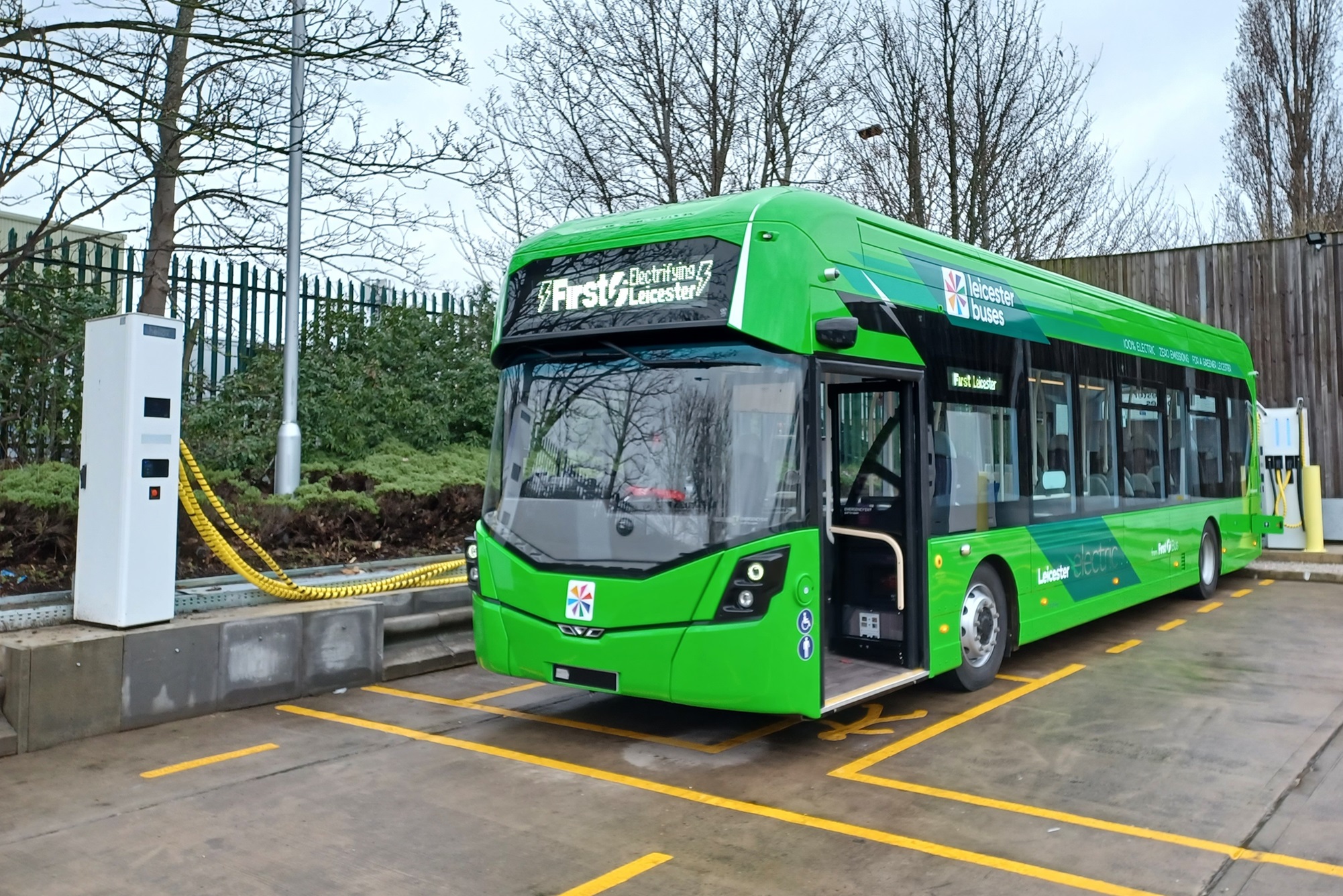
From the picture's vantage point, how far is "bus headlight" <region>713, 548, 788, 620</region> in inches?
230

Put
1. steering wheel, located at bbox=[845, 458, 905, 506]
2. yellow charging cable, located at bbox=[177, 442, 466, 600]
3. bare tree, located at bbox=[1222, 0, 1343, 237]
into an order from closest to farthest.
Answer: steering wheel, located at bbox=[845, 458, 905, 506] < yellow charging cable, located at bbox=[177, 442, 466, 600] < bare tree, located at bbox=[1222, 0, 1343, 237]

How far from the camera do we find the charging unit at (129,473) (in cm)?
690

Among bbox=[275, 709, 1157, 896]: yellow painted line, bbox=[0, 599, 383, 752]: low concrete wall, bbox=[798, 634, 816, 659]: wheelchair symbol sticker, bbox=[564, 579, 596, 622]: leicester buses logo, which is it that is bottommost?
bbox=[275, 709, 1157, 896]: yellow painted line

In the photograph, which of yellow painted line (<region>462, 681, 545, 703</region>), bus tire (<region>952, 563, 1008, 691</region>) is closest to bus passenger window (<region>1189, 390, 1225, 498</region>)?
bus tire (<region>952, 563, 1008, 691</region>)

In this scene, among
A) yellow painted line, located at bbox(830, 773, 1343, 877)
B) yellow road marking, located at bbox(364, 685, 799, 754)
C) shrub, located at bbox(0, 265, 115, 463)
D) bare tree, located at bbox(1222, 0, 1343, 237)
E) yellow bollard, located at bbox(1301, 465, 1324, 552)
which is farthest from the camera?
bare tree, located at bbox(1222, 0, 1343, 237)

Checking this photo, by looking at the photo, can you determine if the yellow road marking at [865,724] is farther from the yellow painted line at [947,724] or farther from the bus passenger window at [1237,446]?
the bus passenger window at [1237,446]

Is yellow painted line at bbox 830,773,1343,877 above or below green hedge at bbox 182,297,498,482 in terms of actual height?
below

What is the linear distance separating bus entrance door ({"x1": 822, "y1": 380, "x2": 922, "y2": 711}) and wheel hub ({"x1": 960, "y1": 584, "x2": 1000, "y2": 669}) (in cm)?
66

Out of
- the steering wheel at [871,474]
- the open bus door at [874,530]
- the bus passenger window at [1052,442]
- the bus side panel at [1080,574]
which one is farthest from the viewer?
the bus passenger window at [1052,442]

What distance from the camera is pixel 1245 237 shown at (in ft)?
98.6

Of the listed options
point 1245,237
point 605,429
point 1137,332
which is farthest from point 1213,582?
point 1245,237

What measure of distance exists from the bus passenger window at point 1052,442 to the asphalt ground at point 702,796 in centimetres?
151

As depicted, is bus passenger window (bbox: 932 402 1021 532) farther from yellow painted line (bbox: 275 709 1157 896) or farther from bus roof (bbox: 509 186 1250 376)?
yellow painted line (bbox: 275 709 1157 896)

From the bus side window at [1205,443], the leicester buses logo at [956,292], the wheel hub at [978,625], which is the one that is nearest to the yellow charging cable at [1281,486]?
the bus side window at [1205,443]
